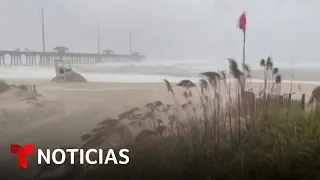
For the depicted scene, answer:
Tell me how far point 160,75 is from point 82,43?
0.36 metres

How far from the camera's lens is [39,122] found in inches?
55.8

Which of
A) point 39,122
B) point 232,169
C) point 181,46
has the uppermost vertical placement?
point 181,46

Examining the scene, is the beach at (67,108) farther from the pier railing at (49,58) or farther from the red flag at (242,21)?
the red flag at (242,21)

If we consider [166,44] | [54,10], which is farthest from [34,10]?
[166,44]

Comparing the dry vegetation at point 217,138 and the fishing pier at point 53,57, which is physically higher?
the fishing pier at point 53,57

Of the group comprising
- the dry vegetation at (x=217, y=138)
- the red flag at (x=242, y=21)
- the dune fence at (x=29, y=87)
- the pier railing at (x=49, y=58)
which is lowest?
the dry vegetation at (x=217, y=138)

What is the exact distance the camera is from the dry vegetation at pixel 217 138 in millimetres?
1441

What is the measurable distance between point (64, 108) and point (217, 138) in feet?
2.21

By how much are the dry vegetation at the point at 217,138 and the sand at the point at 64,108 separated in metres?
0.04

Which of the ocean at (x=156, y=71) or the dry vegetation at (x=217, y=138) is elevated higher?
the ocean at (x=156, y=71)

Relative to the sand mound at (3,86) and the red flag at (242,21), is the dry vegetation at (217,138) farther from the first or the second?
the sand mound at (3,86)

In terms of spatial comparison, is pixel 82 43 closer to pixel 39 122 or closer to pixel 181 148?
pixel 39 122

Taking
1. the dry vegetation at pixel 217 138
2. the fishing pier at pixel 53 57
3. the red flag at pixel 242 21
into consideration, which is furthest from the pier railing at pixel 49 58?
the red flag at pixel 242 21

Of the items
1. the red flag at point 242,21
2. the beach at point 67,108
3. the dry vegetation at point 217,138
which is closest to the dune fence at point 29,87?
the beach at point 67,108
